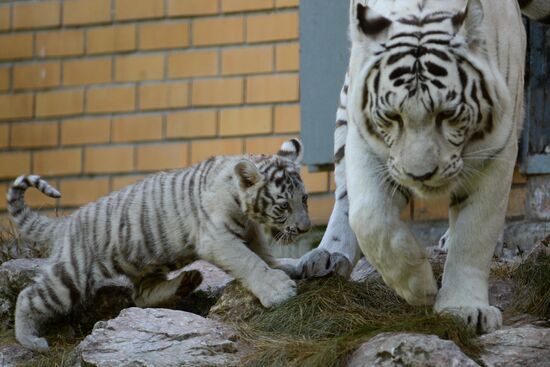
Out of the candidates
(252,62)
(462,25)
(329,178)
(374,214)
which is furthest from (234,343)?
(252,62)

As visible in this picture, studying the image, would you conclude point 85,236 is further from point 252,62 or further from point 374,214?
point 252,62

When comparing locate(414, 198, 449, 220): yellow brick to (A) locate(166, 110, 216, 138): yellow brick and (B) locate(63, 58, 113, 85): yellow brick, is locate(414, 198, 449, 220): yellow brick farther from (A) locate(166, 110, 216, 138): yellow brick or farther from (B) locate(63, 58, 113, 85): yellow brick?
Result: (B) locate(63, 58, 113, 85): yellow brick

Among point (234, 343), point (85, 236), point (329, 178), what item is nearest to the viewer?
point (234, 343)

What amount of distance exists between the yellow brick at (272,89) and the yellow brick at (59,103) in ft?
4.19

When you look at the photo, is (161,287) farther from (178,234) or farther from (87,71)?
(87,71)

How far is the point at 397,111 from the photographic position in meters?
4.43

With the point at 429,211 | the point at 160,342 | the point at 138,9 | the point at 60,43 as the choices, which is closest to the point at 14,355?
the point at 160,342

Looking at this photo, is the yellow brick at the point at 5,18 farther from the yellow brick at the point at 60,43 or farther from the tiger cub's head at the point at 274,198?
the tiger cub's head at the point at 274,198

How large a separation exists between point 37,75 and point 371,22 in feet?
15.3

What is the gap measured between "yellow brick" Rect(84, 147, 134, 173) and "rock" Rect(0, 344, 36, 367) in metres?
3.02

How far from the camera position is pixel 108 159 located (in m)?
8.53

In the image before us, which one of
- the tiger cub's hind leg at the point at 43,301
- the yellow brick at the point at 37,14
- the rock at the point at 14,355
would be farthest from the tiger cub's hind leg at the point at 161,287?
the yellow brick at the point at 37,14

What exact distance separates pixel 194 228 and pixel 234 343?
0.83 metres

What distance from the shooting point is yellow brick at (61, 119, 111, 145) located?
8.57m
